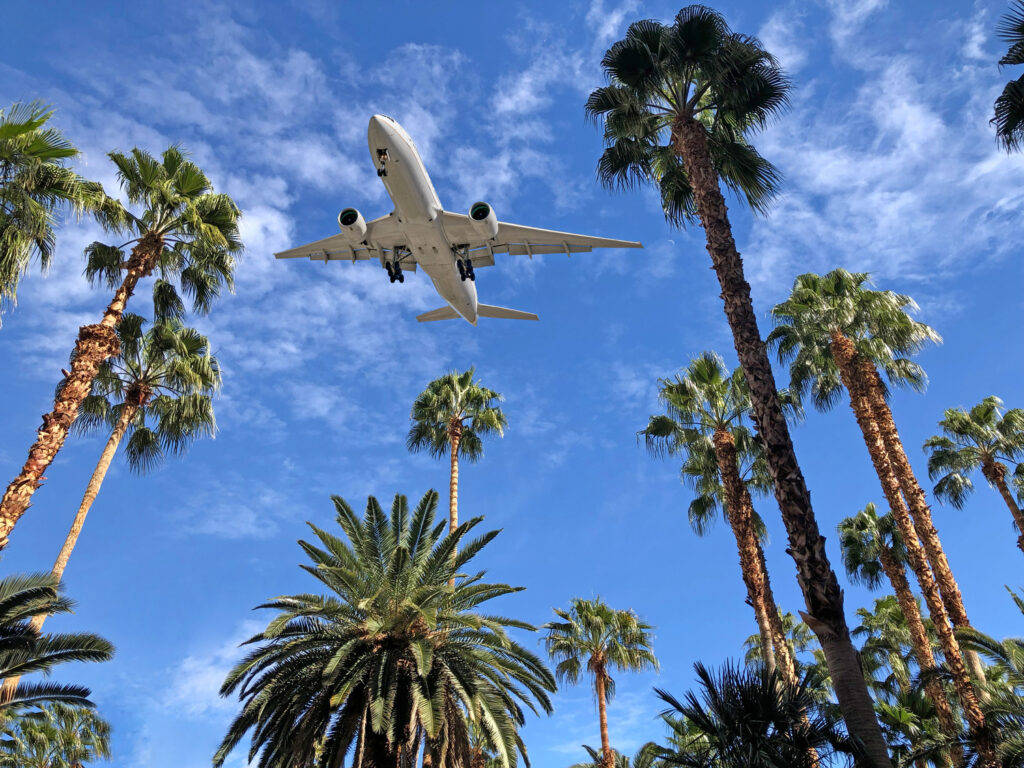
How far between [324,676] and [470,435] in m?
15.8

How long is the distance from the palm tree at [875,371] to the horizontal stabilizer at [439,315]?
14883mm

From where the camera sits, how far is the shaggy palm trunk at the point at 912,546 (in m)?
15.9

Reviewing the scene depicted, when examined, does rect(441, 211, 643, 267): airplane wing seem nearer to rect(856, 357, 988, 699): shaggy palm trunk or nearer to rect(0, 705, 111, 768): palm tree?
rect(856, 357, 988, 699): shaggy palm trunk

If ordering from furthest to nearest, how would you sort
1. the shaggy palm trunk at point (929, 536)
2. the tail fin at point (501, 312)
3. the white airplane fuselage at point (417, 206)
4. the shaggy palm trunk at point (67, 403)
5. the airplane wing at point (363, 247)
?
the tail fin at point (501, 312), the airplane wing at point (363, 247), the white airplane fuselage at point (417, 206), the shaggy palm trunk at point (929, 536), the shaggy palm trunk at point (67, 403)

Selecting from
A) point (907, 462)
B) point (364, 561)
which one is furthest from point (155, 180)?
point (907, 462)

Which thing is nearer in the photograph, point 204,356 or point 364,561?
point 364,561

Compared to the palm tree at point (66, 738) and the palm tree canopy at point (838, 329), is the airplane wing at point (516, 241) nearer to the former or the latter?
the palm tree canopy at point (838, 329)

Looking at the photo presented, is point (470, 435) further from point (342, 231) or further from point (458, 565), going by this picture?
point (458, 565)

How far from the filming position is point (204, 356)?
22.3 m

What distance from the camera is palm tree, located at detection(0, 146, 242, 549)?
1420 cm

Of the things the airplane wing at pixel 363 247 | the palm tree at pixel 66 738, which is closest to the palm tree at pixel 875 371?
the airplane wing at pixel 363 247

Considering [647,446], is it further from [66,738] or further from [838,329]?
[66,738]

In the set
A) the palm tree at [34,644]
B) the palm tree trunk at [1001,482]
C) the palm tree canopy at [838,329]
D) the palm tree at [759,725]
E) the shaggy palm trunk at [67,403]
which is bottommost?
the palm tree at [759,725]

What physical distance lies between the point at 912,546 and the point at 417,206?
1867 centimetres
